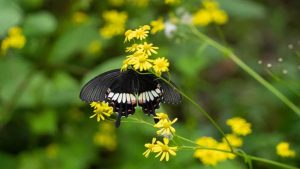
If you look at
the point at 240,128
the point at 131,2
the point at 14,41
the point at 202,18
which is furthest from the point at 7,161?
the point at 240,128

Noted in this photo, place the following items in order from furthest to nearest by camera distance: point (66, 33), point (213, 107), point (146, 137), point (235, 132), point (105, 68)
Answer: point (213, 107) < point (66, 33) < point (146, 137) < point (105, 68) < point (235, 132)

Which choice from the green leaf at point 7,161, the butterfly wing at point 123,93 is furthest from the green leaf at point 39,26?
the butterfly wing at point 123,93

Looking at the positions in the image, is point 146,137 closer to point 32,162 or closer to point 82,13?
point 32,162

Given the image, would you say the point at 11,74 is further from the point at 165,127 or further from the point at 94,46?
the point at 165,127

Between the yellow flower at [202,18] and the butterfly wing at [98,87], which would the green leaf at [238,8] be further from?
the butterfly wing at [98,87]

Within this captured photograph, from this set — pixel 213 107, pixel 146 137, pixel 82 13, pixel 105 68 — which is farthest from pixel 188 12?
pixel 213 107
